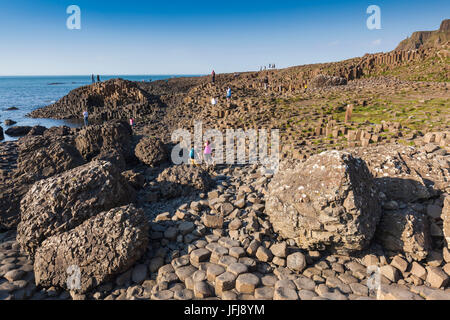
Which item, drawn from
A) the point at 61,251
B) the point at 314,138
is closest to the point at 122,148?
the point at 61,251

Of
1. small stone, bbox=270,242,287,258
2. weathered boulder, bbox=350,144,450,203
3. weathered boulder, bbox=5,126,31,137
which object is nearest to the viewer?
small stone, bbox=270,242,287,258

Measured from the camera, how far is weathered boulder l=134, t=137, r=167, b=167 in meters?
14.0

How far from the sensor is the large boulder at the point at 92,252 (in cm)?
597

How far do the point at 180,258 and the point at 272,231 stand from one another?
8.59 feet

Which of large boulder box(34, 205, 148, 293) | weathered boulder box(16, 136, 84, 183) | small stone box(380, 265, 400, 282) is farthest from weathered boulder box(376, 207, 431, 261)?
weathered boulder box(16, 136, 84, 183)

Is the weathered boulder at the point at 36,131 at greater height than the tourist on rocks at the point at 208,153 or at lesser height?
greater

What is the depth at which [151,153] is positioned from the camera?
46.2ft

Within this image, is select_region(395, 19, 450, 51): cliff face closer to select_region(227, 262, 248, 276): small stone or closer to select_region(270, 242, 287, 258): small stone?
select_region(270, 242, 287, 258): small stone

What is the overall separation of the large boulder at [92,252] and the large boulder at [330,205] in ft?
12.4

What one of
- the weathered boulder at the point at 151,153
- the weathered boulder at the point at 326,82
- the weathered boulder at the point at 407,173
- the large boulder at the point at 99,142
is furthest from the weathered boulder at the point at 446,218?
the weathered boulder at the point at 326,82

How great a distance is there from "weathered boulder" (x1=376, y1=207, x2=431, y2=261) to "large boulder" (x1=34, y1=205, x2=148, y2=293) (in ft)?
19.9

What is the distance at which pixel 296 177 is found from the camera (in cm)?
675

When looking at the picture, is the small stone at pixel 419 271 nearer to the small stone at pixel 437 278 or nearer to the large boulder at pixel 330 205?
the small stone at pixel 437 278

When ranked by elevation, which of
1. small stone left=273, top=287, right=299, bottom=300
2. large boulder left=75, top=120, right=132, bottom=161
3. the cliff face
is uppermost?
the cliff face
